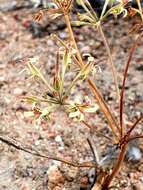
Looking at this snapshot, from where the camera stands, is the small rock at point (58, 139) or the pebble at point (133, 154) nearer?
the pebble at point (133, 154)

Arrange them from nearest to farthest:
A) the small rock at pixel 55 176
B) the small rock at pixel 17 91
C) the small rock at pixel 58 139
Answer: the small rock at pixel 55 176 < the small rock at pixel 58 139 < the small rock at pixel 17 91

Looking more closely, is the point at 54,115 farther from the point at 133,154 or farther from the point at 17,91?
the point at 133,154

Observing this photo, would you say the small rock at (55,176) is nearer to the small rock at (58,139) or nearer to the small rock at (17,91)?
the small rock at (58,139)

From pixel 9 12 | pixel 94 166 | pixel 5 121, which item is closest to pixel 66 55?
pixel 94 166

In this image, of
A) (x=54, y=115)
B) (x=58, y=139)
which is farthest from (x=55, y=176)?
(x=54, y=115)

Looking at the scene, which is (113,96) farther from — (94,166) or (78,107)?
(78,107)

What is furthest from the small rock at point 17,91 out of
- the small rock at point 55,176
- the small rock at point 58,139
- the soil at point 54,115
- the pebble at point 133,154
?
the pebble at point 133,154

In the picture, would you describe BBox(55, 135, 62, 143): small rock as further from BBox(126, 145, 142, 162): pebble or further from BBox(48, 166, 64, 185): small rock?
BBox(126, 145, 142, 162): pebble

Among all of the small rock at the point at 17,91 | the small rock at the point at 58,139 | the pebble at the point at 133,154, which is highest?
the small rock at the point at 17,91

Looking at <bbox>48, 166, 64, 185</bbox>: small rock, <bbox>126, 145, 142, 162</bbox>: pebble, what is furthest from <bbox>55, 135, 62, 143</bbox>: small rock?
<bbox>126, 145, 142, 162</bbox>: pebble
